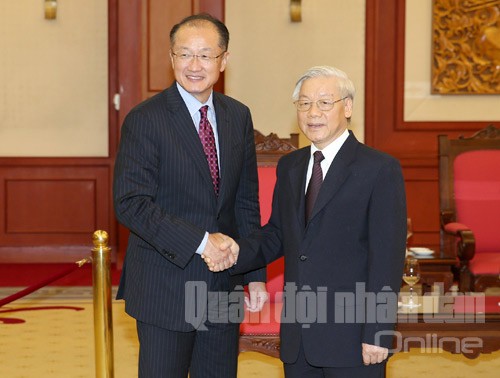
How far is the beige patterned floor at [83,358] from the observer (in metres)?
4.69

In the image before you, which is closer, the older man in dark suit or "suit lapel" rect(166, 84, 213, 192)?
the older man in dark suit

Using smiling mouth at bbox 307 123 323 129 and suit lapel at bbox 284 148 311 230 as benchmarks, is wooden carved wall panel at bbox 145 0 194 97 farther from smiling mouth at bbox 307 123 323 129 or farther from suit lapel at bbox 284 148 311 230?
smiling mouth at bbox 307 123 323 129

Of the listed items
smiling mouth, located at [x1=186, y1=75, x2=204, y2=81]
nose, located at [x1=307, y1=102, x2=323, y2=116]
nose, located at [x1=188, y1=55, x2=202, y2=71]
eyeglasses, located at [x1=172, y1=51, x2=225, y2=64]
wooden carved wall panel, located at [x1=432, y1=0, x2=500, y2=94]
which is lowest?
nose, located at [x1=307, y1=102, x2=323, y2=116]

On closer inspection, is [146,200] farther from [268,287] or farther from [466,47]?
[466,47]

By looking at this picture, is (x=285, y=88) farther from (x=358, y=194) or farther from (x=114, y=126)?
(x=358, y=194)

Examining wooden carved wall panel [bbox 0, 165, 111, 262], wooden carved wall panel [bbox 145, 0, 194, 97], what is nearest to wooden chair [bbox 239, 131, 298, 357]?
wooden carved wall panel [bbox 145, 0, 194, 97]

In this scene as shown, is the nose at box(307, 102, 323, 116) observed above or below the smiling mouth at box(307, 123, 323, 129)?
above

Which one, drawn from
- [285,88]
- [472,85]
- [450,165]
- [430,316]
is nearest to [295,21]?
[285,88]

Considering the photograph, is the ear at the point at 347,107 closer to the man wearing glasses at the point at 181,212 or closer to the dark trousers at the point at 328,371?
the man wearing glasses at the point at 181,212

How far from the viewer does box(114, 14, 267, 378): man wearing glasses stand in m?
2.66

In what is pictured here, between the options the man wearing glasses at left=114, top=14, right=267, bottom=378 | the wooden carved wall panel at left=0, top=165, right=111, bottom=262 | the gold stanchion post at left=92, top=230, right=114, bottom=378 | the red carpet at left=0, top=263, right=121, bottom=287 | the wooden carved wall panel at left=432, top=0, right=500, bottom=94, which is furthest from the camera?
the wooden carved wall panel at left=0, top=165, right=111, bottom=262

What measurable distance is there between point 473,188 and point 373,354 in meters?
3.66

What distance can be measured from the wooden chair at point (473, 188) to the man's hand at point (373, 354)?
3.35 meters

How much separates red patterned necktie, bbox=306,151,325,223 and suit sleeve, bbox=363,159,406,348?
→ 18 cm
